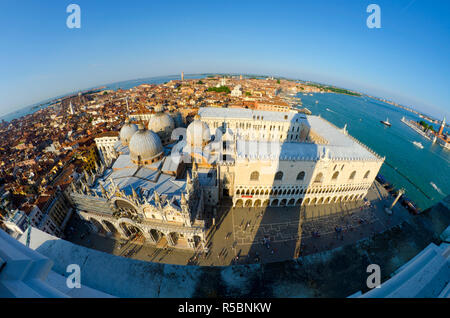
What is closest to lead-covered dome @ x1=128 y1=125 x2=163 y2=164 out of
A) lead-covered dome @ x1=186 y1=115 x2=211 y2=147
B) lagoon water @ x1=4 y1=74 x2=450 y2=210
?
lead-covered dome @ x1=186 y1=115 x2=211 y2=147

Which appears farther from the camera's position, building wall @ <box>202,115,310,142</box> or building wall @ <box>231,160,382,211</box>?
building wall @ <box>202,115,310,142</box>

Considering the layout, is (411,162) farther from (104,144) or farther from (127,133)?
(104,144)

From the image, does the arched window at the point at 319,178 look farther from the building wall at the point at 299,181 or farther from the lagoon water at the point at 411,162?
the lagoon water at the point at 411,162

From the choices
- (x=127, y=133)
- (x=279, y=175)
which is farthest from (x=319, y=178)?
(x=127, y=133)

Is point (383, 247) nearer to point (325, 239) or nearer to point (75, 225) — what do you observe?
point (325, 239)

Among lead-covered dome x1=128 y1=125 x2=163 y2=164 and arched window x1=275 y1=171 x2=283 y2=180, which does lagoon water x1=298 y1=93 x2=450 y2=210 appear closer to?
arched window x1=275 y1=171 x2=283 y2=180

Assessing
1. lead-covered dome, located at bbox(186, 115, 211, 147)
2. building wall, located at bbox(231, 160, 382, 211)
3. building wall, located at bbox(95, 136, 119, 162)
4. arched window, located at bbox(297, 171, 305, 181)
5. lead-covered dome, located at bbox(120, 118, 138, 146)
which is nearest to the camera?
building wall, located at bbox(231, 160, 382, 211)
